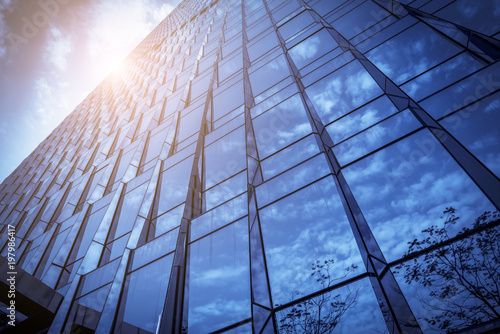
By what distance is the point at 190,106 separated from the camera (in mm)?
15477

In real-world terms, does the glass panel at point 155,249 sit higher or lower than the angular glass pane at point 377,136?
lower

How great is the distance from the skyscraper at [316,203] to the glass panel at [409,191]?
28 mm

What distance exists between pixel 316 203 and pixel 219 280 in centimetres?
297

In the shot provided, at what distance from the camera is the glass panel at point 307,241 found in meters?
5.80

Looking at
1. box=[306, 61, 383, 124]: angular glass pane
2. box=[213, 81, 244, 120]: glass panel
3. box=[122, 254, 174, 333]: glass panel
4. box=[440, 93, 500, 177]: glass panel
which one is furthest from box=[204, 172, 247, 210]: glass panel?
box=[440, 93, 500, 177]: glass panel

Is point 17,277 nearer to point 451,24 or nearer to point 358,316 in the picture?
point 358,316

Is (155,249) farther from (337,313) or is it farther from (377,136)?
(377,136)

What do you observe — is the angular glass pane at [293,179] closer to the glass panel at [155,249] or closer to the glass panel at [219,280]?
the glass panel at [219,280]

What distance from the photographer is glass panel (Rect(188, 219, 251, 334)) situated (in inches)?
252

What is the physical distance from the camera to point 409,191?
233 inches

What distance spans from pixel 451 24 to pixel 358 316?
862cm

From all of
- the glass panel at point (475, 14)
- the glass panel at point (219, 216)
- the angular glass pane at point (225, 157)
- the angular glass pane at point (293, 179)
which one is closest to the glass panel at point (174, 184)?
the angular glass pane at point (225, 157)

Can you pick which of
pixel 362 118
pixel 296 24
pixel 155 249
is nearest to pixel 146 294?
pixel 155 249

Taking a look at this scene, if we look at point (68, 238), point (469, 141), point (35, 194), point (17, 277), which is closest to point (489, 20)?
point (469, 141)
